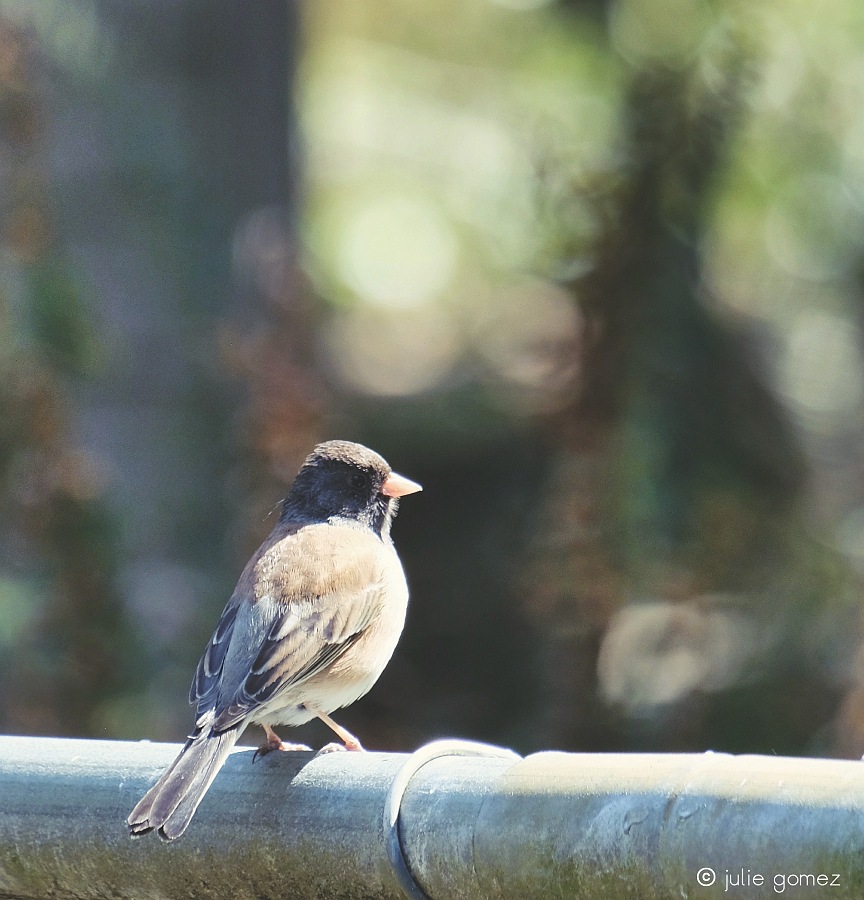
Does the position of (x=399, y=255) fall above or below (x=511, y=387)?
above

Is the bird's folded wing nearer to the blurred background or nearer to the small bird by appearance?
the small bird

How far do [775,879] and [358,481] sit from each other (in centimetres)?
187

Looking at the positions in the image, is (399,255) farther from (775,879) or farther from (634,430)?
(775,879)

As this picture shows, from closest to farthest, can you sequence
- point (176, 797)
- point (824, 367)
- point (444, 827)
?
point (444, 827)
point (176, 797)
point (824, 367)

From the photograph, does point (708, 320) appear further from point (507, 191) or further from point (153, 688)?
point (507, 191)

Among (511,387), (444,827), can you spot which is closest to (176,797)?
(444,827)

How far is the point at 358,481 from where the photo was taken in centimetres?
278

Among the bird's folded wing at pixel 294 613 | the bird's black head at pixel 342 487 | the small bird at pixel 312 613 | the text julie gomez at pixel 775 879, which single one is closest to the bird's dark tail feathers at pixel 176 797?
the small bird at pixel 312 613

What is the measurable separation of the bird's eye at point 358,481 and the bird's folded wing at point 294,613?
0.18 meters

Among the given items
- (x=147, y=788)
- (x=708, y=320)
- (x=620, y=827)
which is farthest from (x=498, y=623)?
(x=620, y=827)

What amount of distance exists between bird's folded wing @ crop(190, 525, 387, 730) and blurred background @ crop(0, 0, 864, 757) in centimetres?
69

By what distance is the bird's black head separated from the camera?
275 cm

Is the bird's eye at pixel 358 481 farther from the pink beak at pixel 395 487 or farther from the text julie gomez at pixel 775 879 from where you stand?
the text julie gomez at pixel 775 879

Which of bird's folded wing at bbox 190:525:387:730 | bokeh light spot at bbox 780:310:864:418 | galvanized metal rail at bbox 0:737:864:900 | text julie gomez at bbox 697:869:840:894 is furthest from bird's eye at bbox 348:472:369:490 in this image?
bokeh light spot at bbox 780:310:864:418
